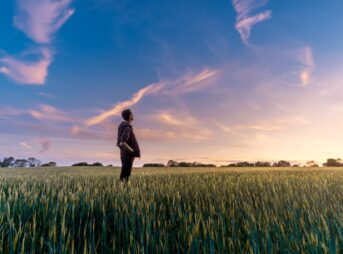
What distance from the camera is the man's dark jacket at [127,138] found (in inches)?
269

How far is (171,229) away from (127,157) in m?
4.20

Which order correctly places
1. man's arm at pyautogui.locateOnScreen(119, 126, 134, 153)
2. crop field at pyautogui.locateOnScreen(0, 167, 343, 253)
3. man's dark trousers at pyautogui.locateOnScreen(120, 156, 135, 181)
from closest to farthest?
1. crop field at pyautogui.locateOnScreen(0, 167, 343, 253)
2. man's arm at pyautogui.locateOnScreen(119, 126, 134, 153)
3. man's dark trousers at pyautogui.locateOnScreen(120, 156, 135, 181)

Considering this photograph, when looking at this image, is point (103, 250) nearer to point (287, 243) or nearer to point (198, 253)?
point (198, 253)

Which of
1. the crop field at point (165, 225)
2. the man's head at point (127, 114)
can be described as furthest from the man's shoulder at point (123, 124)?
the crop field at point (165, 225)

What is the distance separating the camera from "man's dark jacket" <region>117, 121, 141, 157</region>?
22.4ft

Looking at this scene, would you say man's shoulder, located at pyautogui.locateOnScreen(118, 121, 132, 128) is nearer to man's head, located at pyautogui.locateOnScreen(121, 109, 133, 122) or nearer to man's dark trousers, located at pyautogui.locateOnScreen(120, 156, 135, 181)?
man's head, located at pyautogui.locateOnScreen(121, 109, 133, 122)

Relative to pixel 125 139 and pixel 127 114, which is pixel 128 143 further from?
pixel 127 114

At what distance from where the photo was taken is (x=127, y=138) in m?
6.83

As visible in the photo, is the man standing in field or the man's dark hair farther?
the man's dark hair

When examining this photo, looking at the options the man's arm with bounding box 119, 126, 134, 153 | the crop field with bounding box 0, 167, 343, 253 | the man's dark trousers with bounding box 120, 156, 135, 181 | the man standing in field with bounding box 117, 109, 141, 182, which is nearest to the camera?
the crop field with bounding box 0, 167, 343, 253

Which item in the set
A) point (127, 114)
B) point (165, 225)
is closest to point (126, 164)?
point (127, 114)

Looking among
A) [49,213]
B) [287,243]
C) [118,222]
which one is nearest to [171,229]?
[118,222]

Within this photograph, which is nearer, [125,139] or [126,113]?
[125,139]

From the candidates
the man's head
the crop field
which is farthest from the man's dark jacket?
the crop field
